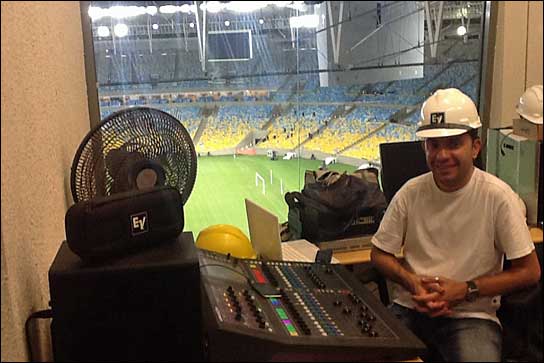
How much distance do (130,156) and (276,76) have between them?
1.32 metres

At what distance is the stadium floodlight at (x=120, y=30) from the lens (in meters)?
2.42

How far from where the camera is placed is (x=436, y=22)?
2391 millimetres

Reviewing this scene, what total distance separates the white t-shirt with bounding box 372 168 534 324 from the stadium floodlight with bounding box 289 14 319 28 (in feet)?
4.24

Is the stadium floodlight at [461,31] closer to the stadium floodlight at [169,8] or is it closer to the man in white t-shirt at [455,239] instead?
the man in white t-shirt at [455,239]

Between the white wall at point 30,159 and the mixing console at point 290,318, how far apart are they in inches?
12.9

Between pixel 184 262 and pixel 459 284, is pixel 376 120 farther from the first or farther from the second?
pixel 184 262

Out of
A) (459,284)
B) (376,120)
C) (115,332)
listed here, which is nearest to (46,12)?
(115,332)

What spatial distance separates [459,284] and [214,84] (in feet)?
5.13

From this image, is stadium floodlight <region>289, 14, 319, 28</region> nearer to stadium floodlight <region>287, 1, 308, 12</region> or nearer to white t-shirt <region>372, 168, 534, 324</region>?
Result: stadium floodlight <region>287, 1, 308, 12</region>

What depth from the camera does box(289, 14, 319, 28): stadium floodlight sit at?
2.67 m

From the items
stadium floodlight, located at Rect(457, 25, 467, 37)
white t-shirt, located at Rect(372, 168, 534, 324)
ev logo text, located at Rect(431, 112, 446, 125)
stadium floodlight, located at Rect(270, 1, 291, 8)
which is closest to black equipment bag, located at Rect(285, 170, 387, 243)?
white t-shirt, located at Rect(372, 168, 534, 324)

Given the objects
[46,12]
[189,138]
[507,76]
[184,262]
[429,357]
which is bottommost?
[429,357]

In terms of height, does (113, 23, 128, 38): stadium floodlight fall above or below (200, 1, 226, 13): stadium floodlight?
below

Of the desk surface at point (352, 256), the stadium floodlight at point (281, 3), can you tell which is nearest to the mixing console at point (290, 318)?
the desk surface at point (352, 256)
